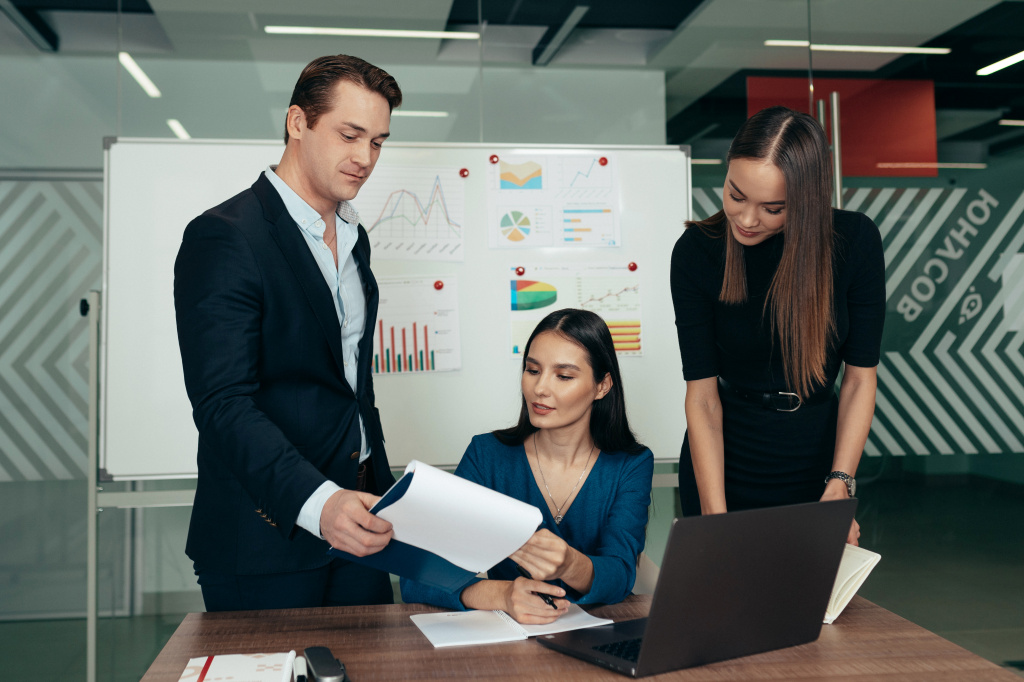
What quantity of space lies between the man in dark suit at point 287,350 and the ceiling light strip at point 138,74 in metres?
1.82

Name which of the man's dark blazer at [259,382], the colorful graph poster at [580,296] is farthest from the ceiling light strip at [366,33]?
the man's dark blazer at [259,382]

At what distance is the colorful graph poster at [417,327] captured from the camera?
8.50ft

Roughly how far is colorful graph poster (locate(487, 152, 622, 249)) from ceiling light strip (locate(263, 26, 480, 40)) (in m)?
0.80

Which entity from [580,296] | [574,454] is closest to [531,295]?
[580,296]

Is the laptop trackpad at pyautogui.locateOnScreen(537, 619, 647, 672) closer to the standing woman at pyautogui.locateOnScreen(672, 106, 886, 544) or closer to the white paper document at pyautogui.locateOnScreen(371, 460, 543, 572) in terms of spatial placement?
the white paper document at pyautogui.locateOnScreen(371, 460, 543, 572)

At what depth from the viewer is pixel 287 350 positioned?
1377 mm

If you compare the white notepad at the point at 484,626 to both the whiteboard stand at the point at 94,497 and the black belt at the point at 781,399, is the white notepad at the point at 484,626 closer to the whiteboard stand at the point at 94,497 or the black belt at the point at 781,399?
the black belt at the point at 781,399

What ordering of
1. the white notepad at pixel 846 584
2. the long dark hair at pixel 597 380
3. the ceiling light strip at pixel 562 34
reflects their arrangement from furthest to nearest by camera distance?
the ceiling light strip at pixel 562 34
the long dark hair at pixel 597 380
the white notepad at pixel 846 584

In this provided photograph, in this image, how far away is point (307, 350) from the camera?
1.40 meters

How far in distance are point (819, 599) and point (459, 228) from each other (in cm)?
183

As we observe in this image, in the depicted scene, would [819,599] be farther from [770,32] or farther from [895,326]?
[770,32]

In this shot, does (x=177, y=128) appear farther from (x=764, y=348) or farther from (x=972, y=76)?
(x=972, y=76)

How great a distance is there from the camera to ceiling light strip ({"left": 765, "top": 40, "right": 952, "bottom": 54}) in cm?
335

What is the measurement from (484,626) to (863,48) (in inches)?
125
